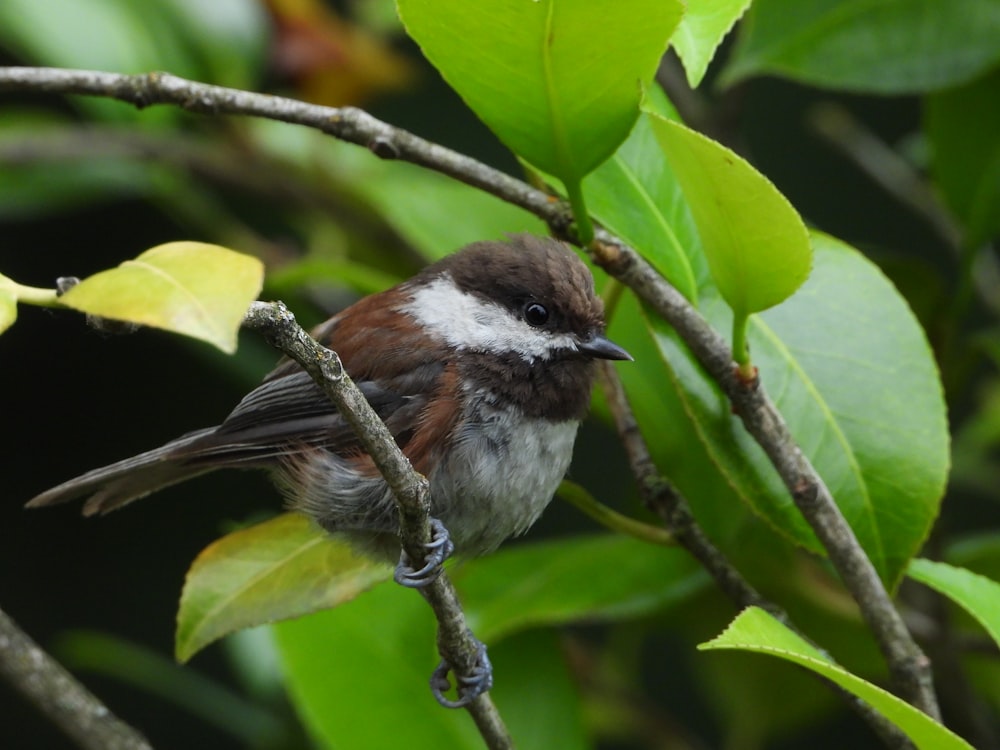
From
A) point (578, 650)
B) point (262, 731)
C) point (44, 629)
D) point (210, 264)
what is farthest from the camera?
point (44, 629)

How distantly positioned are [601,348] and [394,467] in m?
0.58

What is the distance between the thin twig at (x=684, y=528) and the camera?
146 cm

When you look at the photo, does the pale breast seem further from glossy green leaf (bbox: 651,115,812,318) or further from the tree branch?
glossy green leaf (bbox: 651,115,812,318)

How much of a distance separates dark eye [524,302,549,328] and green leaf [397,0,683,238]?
1.54ft

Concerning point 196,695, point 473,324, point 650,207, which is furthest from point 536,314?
point 196,695

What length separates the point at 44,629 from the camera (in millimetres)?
3938

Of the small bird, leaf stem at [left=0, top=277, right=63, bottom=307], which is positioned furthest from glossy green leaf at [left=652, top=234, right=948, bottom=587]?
leaf stem at [left=0, top=277, right=63, bottom=307]

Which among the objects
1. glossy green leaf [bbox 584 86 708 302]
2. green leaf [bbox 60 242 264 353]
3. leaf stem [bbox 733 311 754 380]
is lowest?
leaf stem [bbox 733 311 754 380]

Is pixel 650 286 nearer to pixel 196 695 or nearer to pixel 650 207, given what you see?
pixel 650 207

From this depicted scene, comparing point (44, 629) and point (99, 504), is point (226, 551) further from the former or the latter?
point (44, 629)

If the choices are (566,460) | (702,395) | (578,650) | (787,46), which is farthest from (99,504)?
(787,46)

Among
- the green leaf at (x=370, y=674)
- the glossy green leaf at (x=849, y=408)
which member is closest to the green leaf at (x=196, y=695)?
the green leaf at (x=370, y=674)

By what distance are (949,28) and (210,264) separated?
4.49 ft

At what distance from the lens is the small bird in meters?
1.73
